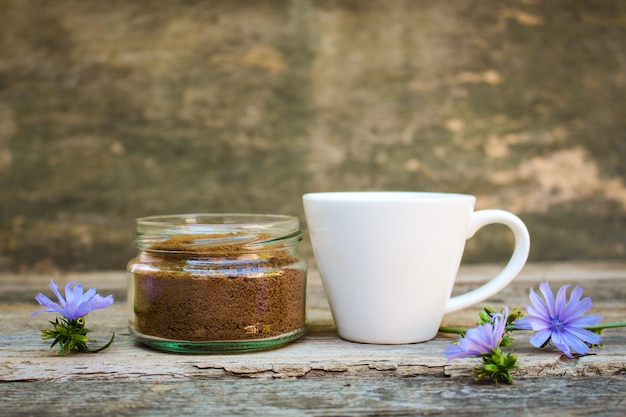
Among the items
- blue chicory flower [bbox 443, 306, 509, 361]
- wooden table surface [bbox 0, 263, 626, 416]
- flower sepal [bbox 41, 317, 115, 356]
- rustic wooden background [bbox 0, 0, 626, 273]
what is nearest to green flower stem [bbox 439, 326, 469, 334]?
wooden table surface [bbox 0, 263, 626, 416]

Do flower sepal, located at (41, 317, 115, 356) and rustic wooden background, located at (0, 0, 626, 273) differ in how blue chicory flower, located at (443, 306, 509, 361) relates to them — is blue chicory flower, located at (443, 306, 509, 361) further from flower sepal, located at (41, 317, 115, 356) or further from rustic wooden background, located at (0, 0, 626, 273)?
rustic wooden background, located at (0, 0, 626, 273)

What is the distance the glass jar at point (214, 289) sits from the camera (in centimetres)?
76

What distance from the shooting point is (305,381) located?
27.7 inches

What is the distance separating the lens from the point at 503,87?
1660 millimetres

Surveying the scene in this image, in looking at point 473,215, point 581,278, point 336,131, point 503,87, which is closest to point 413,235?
point 473,215

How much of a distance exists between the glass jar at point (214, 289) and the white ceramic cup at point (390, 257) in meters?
0.05

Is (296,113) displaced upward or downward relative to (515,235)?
upward

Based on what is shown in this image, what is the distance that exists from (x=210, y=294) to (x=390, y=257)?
211 millimetres

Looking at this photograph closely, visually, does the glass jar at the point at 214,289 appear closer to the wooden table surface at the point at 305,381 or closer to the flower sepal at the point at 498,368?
the wooden table surface at the point at 305,381

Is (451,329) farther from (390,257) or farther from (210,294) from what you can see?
(210,294)

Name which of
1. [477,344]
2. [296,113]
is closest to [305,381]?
[477,344]

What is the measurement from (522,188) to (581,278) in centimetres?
35

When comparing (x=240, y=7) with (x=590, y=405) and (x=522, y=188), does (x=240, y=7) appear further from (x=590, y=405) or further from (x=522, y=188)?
(x=590, y=405)

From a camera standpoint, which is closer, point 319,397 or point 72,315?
point 319,397
